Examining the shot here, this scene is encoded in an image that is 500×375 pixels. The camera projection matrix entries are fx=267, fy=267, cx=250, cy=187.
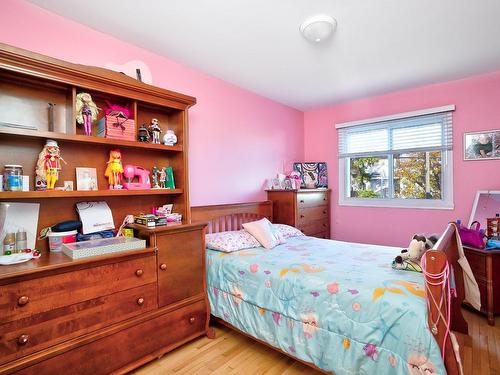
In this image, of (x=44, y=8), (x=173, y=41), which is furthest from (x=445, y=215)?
(x=44, y=8)

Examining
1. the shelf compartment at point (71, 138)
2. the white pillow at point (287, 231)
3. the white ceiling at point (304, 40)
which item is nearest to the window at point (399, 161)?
the white ceiling at point (304, 40)

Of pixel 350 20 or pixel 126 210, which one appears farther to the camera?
pixel 126 210

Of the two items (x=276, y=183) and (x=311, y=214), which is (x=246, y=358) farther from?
(x=276, y=183)

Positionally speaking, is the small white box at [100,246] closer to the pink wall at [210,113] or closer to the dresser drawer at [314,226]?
the pink wall at [210,113]

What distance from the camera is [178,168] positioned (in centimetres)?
232

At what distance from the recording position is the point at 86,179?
1903mm

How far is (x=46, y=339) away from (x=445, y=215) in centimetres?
381

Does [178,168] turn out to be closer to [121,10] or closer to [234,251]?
[234,251]

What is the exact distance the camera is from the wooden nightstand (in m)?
2.32

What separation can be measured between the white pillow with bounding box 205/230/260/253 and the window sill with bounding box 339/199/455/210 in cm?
187

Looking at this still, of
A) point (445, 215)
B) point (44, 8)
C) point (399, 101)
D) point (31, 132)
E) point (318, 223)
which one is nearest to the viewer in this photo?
point (31, 132)

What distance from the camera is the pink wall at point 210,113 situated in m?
1.76

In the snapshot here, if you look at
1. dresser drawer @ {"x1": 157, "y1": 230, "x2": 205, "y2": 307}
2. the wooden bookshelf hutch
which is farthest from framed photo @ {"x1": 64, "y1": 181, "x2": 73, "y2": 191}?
dresser drawer @ {"x1": 157, "y1": 230, "x2": 205, "y2": 307}

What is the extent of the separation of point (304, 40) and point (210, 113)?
117 centimetres
